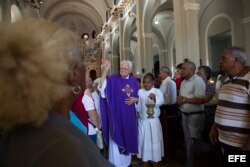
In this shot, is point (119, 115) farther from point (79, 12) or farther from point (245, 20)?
point (79, 12)

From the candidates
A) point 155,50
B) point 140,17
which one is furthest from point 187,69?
point 155,50

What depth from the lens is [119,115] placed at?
16.0 feet

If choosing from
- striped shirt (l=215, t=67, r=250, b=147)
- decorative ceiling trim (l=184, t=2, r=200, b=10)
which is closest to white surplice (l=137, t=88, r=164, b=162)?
striped shirt (l=215, t=67, r=250, b=147)

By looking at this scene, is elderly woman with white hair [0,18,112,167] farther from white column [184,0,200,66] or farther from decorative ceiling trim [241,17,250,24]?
decorative ceiling trim [241,17,250,24]

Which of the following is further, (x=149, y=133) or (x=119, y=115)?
(x=149, y=133)

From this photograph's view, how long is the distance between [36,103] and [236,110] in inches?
92.9

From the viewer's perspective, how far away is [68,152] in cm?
90

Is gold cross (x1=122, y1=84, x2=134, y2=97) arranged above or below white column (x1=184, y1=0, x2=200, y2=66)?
below

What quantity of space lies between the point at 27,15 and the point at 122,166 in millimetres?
4058

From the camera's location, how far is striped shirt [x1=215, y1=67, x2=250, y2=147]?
280cm

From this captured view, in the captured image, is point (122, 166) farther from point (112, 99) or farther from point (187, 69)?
point (187, 69)

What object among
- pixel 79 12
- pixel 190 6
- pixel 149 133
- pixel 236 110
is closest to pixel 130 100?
pixel 149 133

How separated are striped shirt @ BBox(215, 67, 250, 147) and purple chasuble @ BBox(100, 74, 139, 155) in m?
2.16

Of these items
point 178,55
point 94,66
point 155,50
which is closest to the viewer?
point 178,55
